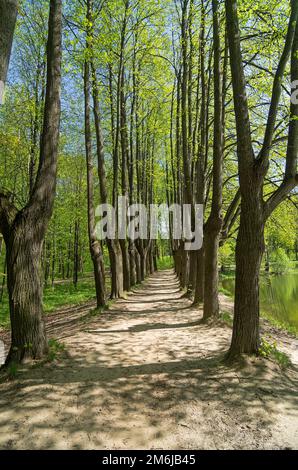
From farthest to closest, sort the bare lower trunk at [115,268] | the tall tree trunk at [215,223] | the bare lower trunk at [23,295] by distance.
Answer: the bare lower trunk at [115,268], the tall tree trunk at [215,223], the bare lower trunk at [23,295]

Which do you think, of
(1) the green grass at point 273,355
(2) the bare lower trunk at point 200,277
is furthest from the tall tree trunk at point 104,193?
(1) the green grass at point 273,355

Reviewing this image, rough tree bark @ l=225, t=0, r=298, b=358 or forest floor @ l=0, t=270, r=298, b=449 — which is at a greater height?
rough tree bark @ l=225, t=0, r=298, b=358

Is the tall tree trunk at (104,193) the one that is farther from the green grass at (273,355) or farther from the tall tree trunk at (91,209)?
the green grass at (273,355)

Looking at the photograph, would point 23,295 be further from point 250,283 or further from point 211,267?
point 211,267

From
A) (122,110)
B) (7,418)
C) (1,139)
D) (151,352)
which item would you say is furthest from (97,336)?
(1,139)

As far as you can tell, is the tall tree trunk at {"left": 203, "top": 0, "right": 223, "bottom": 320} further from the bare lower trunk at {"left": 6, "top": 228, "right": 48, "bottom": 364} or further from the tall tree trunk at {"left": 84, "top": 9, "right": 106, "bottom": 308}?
the bare lower trunk at {"left": 6, "top": 228, "right": 48, "bottom": 364}

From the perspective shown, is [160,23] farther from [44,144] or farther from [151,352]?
[151,352]

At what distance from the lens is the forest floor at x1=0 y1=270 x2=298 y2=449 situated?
11.7ft

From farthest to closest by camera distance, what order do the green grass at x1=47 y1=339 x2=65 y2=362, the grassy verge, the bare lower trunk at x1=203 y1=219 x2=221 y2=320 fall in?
the grassy verge
the bare lower trunk at x1=203 y1=219 x2=221 y2=320
the green grass at x1=47 y1=339 x2=65 y2=362

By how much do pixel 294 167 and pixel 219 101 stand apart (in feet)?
10.6

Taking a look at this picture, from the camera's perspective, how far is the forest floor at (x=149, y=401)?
3.56 meters

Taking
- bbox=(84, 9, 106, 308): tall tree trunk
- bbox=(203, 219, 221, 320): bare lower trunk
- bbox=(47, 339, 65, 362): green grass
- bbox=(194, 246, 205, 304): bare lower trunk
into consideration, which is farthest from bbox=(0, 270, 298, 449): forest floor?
bbox=(84, 9, 106, 308): tall tree trunk

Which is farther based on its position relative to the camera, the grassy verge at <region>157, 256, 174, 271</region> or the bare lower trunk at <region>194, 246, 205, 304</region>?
the grassy verge at <region>157, 256, 174, 271</region>

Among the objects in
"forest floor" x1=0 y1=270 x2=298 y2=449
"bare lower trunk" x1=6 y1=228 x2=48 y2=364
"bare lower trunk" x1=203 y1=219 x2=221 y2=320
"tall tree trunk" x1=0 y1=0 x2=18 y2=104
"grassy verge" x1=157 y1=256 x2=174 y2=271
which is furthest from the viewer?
"grassy verge" x1=157 y1=256 x2=174 y2=271
